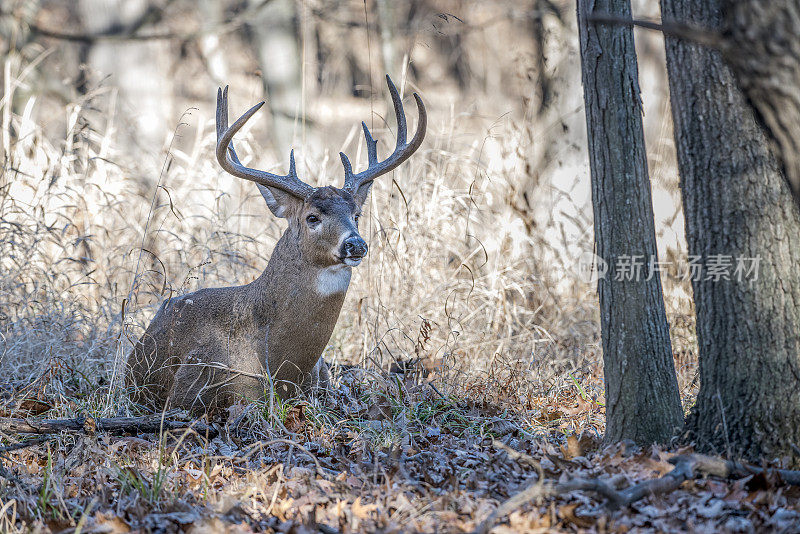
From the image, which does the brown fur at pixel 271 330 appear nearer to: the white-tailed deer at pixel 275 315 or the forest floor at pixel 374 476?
the white-tailed deer at pixel 275 315

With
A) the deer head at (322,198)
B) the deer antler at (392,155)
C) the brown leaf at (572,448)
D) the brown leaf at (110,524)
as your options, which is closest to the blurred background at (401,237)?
the deer antler at (392,155)

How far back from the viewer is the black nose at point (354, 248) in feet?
15.4

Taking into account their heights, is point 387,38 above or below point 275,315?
above

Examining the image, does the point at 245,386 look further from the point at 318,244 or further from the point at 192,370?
the point at 318,244

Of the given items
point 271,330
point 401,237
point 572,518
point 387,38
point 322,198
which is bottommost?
point 572,518

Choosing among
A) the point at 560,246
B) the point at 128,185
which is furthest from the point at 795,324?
the point at 128,185

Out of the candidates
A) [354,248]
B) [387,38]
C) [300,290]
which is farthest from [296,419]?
[387,38]

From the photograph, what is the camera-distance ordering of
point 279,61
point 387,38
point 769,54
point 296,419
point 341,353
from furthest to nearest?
point 279,61 < point 387,38 < point 341,353 < point 296,419 < point 769,54

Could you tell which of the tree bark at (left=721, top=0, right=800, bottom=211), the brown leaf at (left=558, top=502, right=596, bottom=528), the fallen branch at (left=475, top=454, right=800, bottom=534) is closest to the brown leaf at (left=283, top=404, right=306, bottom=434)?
the fallen branch at (left=475, top=454, right=800, bottom=534)

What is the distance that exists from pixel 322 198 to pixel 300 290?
0.54 metres

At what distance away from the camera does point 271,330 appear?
492 cm

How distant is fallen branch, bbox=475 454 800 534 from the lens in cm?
282

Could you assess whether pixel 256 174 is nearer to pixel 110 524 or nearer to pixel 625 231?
pixel 625 231

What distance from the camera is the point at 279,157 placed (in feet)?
37.7
